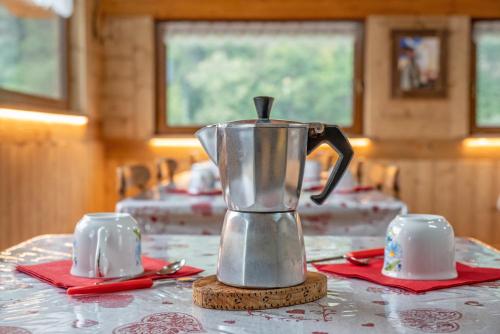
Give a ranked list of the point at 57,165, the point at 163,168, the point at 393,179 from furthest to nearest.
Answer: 1. the point at 57,165
2. the point at 163,168
3. the point at 393,179

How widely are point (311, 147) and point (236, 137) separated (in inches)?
4.3

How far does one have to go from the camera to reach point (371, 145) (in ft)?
16.6

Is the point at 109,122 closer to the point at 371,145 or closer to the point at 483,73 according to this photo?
the point at 371,145

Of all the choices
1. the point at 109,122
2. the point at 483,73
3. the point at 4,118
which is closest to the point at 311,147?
the point at 4,118

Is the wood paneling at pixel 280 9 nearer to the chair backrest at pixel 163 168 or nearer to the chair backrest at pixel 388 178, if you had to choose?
the chair backrest at pixel 163 168

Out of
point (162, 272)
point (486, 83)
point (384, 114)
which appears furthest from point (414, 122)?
point (162, 272)

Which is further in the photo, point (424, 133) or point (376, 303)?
point (424, 133)

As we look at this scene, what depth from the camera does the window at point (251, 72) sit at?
5125mm

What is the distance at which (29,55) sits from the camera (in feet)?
12.7

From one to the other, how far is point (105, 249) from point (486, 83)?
15.6 feet

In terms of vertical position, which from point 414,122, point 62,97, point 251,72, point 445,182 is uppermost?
point 251,72

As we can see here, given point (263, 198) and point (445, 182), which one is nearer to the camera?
point (263, 198)

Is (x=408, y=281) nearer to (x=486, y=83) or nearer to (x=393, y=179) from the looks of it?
(x=393, y=179)

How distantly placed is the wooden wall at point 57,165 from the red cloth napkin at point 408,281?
2.61 meters
